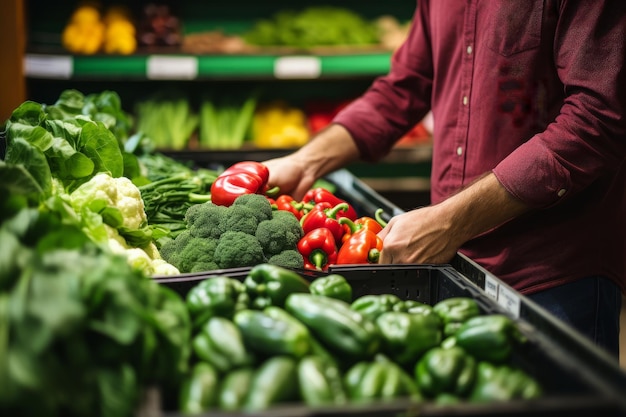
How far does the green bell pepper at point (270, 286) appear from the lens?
1475 mm

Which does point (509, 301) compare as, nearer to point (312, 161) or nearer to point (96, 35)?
point (312, 161)

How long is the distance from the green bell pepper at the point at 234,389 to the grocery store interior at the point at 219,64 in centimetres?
292

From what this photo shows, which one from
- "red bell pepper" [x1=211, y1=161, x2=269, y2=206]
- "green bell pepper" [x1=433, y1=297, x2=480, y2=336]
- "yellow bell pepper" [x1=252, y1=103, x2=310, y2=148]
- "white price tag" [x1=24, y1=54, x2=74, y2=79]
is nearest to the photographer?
"green bell pepper" [x1=433, y1=297, x2=480, y2=336]

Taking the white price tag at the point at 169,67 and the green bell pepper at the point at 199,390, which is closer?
the green bell pepper at the point at 199,390

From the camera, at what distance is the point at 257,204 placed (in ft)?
7.18

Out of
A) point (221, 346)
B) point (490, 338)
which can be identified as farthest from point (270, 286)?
point (490, 338)

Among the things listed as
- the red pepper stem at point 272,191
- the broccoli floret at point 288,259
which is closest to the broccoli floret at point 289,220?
the broccoli floret at point 288,259

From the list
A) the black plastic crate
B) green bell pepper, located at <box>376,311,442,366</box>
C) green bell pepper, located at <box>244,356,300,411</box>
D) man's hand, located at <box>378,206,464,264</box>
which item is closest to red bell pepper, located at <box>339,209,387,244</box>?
man's hand, located at <box>378,206,464,264</box>

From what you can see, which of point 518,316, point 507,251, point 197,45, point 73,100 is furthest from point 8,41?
point 518,316

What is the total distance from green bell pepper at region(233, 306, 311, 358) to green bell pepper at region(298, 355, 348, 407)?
0.10 feet

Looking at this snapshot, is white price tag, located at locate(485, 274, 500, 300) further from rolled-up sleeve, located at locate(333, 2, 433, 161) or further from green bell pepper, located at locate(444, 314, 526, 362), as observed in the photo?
rolled-up sleeve, located at locate(333, 2, 433, 161)

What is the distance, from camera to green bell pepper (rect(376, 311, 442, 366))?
53.4 inches

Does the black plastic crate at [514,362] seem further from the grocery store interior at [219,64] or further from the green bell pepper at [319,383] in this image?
the grocery store interior at [219,64]

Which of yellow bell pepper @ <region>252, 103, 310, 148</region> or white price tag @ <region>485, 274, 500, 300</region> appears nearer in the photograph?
white price tag @ <region>485, 274, 500, 300</region>
